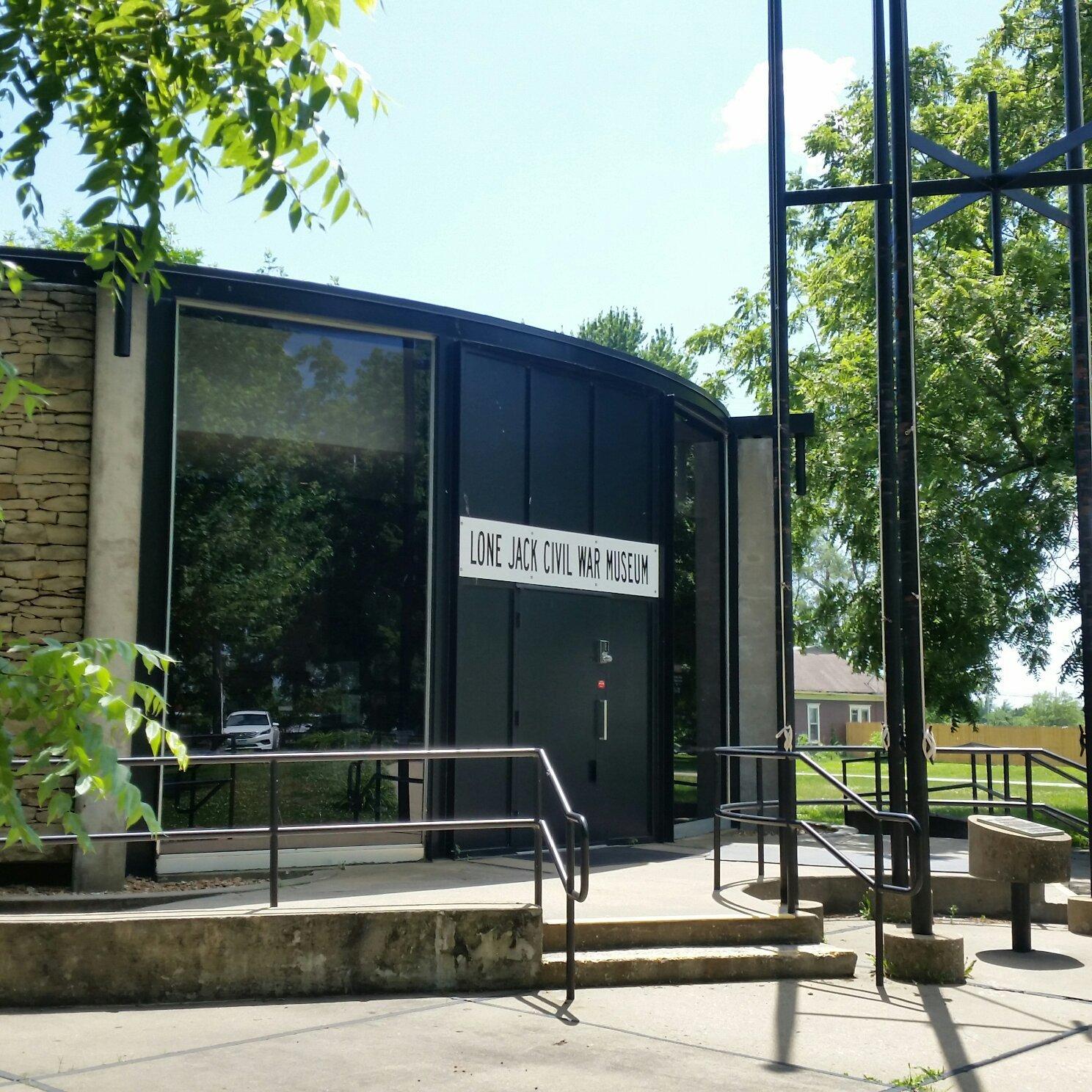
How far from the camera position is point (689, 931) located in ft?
25.5

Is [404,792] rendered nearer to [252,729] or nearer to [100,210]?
[252,729]

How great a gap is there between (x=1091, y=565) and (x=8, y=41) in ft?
29.1

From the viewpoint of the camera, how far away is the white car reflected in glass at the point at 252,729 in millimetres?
10188

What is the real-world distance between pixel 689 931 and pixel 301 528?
4914 mm

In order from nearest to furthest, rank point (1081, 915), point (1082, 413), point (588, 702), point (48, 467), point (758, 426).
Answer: point (1081, 915), point (48, 467), point (1082, 413), point (588, 702), point (758, 426)

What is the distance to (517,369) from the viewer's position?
12352 millimetres

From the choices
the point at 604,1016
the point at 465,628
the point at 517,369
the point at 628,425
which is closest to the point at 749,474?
the point at 628,425

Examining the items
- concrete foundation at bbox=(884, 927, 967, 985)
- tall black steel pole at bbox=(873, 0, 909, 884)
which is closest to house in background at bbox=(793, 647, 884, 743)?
tall black steel pole at bbox=(873, 0, 909, 884)

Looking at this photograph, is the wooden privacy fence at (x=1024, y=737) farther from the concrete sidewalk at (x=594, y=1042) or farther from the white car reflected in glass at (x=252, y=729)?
the concrete sidewalk at (x=594, y=1042)

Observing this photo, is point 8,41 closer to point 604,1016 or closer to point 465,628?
point 604,1016

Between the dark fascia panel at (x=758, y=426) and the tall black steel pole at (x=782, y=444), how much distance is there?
6506 millimetres

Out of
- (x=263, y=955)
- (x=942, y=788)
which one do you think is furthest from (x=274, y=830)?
(x=942, y=788)

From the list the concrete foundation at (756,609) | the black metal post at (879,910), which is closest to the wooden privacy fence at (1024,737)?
the concrete foundation at (756,609)

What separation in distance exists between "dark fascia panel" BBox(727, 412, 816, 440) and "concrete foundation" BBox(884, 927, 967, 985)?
882 cm
